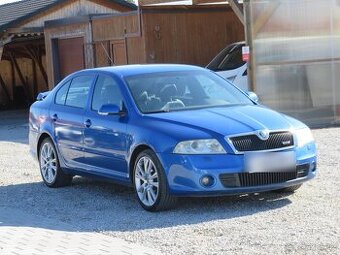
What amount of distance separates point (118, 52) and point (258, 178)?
13.8m

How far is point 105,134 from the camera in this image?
8828 mm

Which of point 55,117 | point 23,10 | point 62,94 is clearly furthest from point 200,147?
point 23,10

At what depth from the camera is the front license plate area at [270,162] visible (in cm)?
771

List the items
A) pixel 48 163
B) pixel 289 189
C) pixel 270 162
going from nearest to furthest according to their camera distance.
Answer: pixel 270 162
pixel 289 189
pixel 48 163

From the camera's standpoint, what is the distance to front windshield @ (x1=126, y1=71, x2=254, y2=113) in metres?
8.72

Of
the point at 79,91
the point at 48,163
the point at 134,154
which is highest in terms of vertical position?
the point at 79,91

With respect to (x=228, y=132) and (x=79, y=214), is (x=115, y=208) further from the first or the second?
(x=228, y=132)

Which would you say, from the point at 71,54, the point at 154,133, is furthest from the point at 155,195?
the point at 71,54

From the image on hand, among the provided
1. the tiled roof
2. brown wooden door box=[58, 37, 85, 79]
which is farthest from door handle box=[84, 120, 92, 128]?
the tiled roof

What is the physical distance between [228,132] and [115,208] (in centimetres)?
174

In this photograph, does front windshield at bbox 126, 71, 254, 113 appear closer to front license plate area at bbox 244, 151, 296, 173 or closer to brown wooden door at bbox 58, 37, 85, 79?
front license plate area at bbox 244, 151, 296, 173

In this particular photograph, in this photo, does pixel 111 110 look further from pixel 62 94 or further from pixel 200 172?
pixel 62 94

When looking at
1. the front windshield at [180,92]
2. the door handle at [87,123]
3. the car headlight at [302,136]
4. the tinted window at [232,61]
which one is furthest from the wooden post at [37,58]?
the car headlight at [302,136]

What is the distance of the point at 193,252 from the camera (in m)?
6.35
